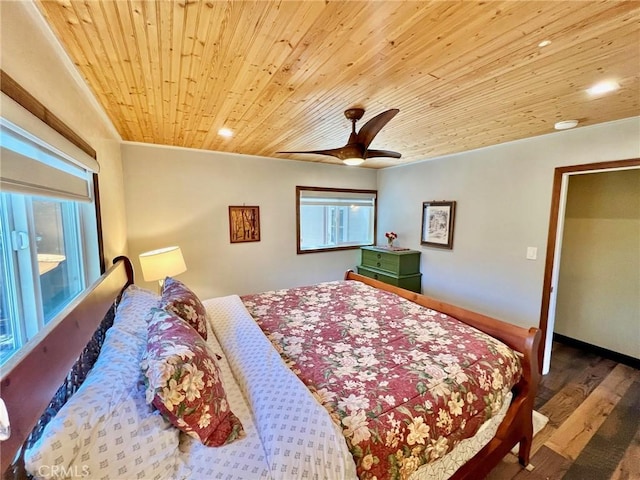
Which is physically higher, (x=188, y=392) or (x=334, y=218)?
(x=334, y=218)

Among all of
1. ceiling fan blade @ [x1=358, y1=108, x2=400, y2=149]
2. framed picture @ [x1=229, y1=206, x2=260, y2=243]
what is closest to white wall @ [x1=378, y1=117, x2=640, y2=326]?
ceiling fan blade @ [x1=358, y1=108, x2=400, y2=149]

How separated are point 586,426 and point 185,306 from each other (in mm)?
3044

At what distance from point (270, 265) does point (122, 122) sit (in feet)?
7.67

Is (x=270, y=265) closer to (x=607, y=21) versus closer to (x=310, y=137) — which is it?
(x=310, y=137)

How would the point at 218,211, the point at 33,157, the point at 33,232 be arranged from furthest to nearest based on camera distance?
1. the point at 218,211
2. the point at 33,232
3. the point at 33,157

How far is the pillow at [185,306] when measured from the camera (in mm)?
1545

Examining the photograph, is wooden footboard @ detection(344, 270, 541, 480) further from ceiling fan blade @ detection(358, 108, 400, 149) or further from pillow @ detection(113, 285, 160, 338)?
pillow @ detection(113, 285, 160, 338)

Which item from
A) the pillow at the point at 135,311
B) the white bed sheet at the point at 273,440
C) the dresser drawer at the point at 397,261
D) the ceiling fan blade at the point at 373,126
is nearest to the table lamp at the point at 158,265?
the pillow at the point at 135,311

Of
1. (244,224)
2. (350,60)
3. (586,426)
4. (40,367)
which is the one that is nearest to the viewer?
(40,367)

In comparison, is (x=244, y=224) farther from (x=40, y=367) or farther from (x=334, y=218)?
(x=40, y=367)

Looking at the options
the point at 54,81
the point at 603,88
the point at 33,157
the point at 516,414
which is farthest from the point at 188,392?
the point at 603,88

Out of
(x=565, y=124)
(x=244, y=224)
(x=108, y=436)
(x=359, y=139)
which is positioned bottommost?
(x=108, y=436)

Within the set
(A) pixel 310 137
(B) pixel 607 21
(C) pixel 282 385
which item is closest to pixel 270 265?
(A) pixel 310 137

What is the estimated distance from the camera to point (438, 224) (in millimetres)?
3721
